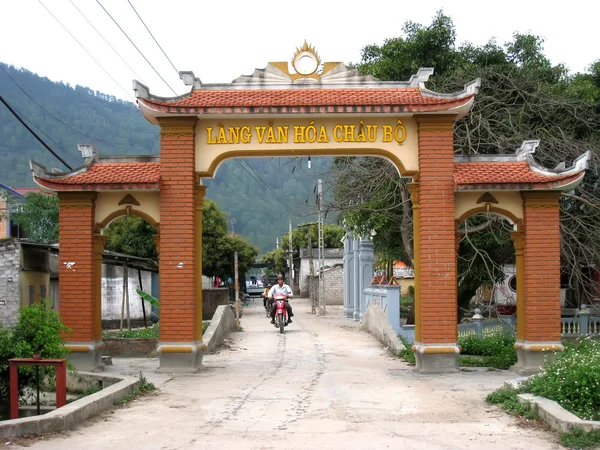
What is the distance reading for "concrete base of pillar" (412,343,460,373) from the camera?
13.3 m

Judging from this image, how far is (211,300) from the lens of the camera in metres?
33.9

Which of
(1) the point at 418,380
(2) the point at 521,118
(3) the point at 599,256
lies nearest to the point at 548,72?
(2) the point at 521,118

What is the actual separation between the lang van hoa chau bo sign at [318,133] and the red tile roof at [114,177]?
1666 mm

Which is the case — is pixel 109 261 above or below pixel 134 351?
above

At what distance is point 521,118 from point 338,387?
37.0 ft

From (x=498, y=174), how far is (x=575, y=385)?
5.57 meters

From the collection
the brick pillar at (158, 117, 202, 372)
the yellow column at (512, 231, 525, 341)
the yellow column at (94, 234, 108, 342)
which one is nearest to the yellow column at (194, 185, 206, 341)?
the brick pillar at (158, 117, 202, 372)

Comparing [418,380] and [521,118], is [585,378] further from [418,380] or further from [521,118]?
[521,118]

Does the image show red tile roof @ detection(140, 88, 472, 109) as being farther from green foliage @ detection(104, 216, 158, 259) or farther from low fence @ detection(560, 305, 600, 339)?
green foliage @ detection(104, 216, 158, 259)

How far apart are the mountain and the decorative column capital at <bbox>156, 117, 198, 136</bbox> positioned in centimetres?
6526

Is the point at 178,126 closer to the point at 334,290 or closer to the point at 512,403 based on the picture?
the point at 512,403

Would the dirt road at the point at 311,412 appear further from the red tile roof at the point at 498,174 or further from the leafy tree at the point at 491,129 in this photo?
the leafy tree at the point at 491,129

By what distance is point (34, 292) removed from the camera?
21406 mm

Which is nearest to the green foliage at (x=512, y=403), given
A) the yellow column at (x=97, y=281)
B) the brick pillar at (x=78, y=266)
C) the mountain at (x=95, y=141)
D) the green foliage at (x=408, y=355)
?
the green foliage at (x=408, y=355)
